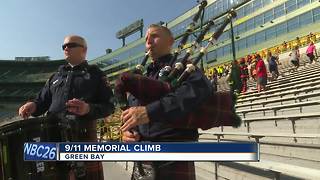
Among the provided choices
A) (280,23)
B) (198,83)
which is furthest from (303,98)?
(280,23)

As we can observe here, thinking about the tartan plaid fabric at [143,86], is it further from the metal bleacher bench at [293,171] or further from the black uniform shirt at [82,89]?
the metal bleacher bench at [293,171]

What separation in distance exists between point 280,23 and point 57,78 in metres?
44.4

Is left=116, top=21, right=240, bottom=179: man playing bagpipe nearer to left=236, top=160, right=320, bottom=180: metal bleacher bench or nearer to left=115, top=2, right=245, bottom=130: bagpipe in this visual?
left=115, top=2, right=245, bottom=130: bagpipe

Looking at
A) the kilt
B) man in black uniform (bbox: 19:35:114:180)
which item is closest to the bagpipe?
the kilt

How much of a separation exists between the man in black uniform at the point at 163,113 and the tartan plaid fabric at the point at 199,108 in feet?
0.19

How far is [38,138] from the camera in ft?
9.99

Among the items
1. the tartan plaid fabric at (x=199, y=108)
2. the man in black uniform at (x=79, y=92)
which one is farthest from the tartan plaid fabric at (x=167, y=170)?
the man in black uniform at (x=79, y=92)

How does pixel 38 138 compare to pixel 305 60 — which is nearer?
pixel 38 138

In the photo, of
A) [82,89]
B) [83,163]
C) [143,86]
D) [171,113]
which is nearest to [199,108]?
[171,113]

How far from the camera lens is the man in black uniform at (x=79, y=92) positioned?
11.2 feet

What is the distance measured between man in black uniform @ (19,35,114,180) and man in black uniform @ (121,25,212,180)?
786mm

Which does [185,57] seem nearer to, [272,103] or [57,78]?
[57,78]

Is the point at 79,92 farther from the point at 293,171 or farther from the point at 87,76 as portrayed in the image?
the point at 293,171

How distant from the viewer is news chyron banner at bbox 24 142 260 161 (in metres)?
1.98
